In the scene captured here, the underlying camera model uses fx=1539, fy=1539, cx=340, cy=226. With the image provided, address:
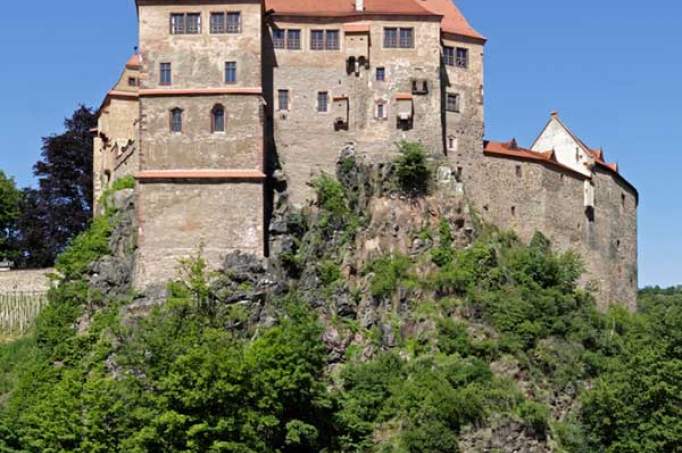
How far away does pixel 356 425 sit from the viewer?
220 ft

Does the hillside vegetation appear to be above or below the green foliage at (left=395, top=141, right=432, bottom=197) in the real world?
below

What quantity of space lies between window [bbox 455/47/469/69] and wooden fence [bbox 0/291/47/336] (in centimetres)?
2478

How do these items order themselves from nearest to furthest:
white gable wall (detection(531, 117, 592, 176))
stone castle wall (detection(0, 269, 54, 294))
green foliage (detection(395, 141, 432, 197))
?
1. green foliage (detection(395, 141, 432, 197))
2. stone castle wall (detection(0, 269, 54, 294))
3. white gable wall (detection(531, 117, 592, 176))

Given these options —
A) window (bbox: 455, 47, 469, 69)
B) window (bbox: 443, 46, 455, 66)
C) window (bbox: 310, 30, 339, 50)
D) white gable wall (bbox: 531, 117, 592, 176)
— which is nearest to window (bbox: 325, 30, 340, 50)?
window (bbox: 310, 30, 339, 50)

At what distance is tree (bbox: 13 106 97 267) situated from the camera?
87.6 m

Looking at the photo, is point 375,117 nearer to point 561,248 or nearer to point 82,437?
point 561,248

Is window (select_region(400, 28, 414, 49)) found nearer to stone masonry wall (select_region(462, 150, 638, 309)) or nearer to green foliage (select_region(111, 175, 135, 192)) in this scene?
stone masonry wall (select_region(462, 150, 638, 309))

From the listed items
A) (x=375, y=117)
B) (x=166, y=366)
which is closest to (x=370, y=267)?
(x=375, y=117)

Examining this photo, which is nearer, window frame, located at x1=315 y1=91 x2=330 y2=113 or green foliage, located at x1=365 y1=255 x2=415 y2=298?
green foliage, located at x1=365 y1=255 x2=415 y2=298

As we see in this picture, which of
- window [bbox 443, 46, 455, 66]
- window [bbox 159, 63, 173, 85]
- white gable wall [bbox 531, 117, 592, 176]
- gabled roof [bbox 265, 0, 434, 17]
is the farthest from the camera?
white gable wall [bbox 531, 117, 592, 176]

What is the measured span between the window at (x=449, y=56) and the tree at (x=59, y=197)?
73.4 feet

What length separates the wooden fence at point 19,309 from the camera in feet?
265

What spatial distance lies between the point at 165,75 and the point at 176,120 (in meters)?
2.33

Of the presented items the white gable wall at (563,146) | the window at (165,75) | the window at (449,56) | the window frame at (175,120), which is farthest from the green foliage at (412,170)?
the white gable wall at (563,146)
